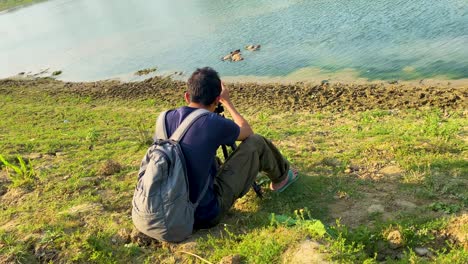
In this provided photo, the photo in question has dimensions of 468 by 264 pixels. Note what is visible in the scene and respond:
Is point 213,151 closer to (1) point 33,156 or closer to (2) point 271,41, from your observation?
(1) point 33,156

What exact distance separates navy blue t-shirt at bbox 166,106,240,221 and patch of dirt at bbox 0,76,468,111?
8522mm

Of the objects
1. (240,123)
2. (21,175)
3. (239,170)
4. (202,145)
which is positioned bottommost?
(21,175)

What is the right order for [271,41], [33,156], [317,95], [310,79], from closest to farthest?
[33,156]
[317,95]
[310,79]
[271,41]

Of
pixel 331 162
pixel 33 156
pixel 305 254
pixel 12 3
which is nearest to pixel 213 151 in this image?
pixel 305 254

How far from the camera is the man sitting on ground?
13.0 feet

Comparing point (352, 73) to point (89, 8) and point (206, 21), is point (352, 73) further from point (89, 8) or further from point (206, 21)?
point (89, 8)

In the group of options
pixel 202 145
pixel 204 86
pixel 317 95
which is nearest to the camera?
pixel 202 145

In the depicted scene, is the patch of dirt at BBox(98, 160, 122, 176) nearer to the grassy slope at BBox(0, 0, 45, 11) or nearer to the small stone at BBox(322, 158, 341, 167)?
the small stone at BBox(322, 158, 341, 167)

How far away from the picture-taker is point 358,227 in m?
4.21

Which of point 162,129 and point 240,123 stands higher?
point 162,129

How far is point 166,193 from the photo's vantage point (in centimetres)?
381

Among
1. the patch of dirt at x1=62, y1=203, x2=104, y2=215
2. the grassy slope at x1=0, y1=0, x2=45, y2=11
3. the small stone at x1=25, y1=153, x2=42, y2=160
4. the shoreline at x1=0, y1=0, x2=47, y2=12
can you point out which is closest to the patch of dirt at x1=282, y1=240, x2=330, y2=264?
the patch of dirt at x1=62, y1=203, x2=104, y2=215

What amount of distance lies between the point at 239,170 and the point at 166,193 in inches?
38.9

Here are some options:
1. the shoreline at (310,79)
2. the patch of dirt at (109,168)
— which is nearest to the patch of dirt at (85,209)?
the patch of dirt at (109,168)
